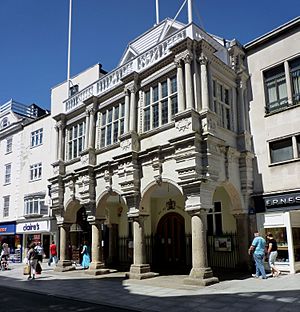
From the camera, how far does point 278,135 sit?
16.0 meters

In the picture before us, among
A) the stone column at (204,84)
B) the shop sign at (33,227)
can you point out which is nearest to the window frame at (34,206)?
the shop sign at (33,227)

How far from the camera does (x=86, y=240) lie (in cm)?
2442

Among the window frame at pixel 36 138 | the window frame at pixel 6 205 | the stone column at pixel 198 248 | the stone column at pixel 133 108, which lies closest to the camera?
the stone column at pixel 198 248

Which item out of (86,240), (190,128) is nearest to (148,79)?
(190,128)

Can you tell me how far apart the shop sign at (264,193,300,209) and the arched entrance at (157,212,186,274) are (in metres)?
5.24

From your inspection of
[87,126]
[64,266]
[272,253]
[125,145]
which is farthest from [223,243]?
[87,126]

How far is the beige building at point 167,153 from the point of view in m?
14.1

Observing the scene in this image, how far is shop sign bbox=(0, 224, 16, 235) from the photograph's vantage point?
2909 cm

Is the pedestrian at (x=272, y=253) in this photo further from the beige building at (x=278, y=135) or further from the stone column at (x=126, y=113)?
the stone column at (x=126, y=113)

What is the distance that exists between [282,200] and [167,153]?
17.1ft

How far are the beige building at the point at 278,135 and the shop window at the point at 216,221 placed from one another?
2.41 meters

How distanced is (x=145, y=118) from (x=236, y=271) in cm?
805

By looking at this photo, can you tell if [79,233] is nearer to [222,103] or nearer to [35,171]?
[35,171]

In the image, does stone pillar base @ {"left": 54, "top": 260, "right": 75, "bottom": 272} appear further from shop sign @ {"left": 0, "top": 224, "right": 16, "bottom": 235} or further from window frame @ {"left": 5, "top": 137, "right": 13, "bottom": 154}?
window frame @ {"left": 5, "top": 137, "right": 13, "bottom": 154}
